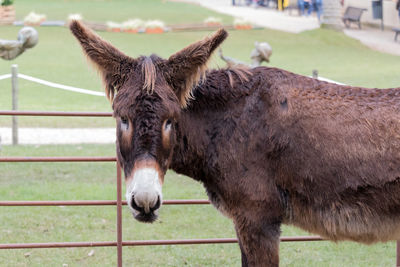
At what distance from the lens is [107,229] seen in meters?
7.71

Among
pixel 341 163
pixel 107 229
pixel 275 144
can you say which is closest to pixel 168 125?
pixel 275 144

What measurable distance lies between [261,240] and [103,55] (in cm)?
155

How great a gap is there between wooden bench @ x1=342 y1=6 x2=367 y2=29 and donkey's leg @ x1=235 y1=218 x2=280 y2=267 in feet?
61.7

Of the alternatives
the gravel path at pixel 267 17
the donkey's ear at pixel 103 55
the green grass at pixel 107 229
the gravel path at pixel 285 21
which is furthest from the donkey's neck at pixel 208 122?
the gravel path at pixel 267 17

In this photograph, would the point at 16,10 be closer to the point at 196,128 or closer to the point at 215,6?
the point at 215,6

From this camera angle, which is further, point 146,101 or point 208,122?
point 208,122

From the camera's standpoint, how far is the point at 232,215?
13.4 feet

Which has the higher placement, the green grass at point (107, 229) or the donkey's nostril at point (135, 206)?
the donkey's nostril at point (135, 206)

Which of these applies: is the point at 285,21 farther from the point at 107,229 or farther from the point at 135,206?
the point at 135,206

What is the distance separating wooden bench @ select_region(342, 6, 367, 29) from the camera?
21.9 meters

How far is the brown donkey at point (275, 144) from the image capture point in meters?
3.86

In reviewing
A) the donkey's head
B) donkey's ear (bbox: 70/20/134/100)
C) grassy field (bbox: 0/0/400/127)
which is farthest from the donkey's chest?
grassy field (bbox: 0/0/400/127)

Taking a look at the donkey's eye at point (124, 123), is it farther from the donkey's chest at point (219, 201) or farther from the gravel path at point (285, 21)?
the gravel path at point (285, 21)

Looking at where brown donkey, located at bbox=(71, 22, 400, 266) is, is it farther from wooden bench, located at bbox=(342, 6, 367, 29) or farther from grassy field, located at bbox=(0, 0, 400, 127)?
wooden bench, located at bbox=(342, 6, 367, 29)
